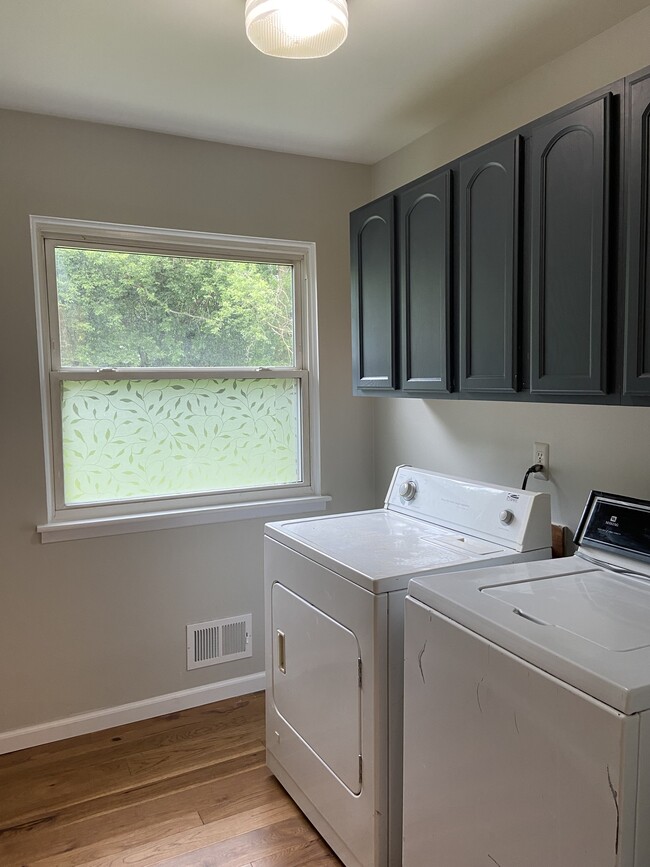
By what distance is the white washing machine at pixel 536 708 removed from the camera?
0.98 meters

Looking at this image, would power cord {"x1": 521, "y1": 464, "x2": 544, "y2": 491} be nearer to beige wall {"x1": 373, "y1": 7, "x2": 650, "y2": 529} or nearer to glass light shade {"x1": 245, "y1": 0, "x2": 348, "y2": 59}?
beige wall {"x1": 373, "y1": 7, "x2": 650, "y2": 529}

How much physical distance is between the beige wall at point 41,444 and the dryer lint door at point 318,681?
26.5 inches

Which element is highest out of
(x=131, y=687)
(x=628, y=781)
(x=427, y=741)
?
(x=628, y=781)

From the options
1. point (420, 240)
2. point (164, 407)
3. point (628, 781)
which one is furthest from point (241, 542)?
point (628, 781)

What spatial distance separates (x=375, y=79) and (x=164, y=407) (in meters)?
1.51

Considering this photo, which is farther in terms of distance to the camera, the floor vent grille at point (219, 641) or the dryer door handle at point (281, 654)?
the floor vent grille at point (219, 641)

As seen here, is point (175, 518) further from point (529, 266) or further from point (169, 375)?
point (529, 266)

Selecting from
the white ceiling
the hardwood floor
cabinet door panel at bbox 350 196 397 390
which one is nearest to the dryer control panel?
cabinet door panel at bbox 350 196 397 390

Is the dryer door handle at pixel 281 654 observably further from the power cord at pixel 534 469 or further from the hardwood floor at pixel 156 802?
the power cord at pixel 534 469

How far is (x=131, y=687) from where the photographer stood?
2631mm

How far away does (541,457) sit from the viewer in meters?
2.11

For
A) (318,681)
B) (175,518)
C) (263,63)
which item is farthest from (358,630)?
(263,63)

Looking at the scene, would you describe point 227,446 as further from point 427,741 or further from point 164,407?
point 427,741

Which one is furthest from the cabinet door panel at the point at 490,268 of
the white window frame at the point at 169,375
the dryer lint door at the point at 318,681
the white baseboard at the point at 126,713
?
the white baseboard at the point at 126,713
